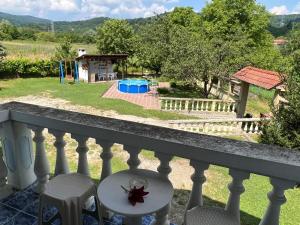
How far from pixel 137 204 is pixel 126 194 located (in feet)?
0.38

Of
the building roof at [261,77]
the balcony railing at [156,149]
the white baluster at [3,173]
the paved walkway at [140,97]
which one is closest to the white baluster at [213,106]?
the building roof at [261,77]

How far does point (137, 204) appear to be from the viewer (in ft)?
5.49

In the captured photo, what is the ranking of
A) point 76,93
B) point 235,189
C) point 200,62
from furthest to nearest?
point 76,93
point 200,62
point 235,189

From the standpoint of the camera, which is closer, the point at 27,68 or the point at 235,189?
the point at 235,189

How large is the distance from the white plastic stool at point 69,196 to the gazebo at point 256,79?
32.2ft

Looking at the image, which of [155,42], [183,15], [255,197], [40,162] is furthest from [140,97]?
[183,15]

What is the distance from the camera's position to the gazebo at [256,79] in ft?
Answer: 35.6

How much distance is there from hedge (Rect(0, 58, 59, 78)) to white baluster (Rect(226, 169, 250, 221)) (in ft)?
79.2

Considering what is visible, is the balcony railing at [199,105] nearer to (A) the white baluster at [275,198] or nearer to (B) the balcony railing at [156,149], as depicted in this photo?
(B) the balcony railing at [156,149]

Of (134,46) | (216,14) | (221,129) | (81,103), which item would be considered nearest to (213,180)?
(221,129)

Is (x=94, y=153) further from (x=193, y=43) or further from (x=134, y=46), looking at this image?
(x=134, y=46)

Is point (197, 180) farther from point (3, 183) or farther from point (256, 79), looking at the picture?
point (256, 79)

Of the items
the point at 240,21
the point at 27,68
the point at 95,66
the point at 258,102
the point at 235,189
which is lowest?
the point at 258,102

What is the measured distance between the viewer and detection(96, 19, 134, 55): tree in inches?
1083
